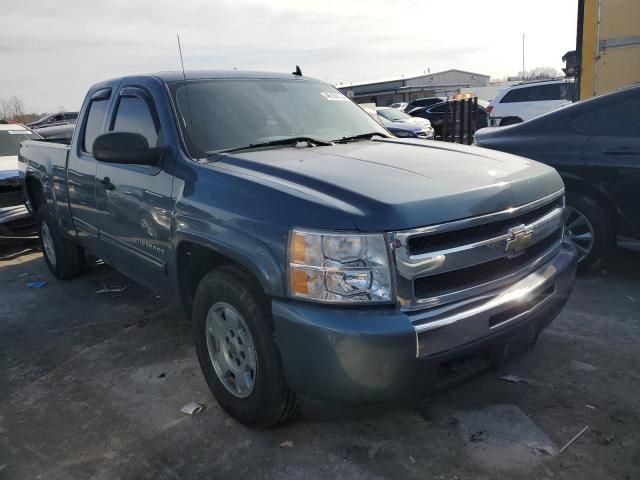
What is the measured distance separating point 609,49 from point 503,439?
6.55 m

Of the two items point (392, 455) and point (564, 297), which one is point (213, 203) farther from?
point (564, 297)

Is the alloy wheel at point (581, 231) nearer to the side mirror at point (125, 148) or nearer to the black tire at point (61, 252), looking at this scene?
the side mirror at point (125, 148)

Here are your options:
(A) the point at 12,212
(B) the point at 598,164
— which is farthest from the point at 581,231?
(A) the point at 12,212

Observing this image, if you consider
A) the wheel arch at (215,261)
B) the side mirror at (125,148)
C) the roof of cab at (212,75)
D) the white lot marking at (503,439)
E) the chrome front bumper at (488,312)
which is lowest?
the white lot marking at (503,439)

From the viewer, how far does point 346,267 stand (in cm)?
226

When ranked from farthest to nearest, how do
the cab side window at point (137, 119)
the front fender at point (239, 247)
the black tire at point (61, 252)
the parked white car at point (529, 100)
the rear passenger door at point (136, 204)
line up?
the parked white car at point (529, 100) → the black tire at point (61, 252) → the cab side window at point (137, 119) → the rear passenger door at point (136, 204) → the front fender at point (239, 247)

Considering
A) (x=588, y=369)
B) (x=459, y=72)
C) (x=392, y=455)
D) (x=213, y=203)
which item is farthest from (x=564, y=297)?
(x=459, y=72)

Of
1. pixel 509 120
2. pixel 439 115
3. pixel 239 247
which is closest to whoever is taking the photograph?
pixel 239 247

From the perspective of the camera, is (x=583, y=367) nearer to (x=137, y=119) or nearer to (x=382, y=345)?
(x=382, y=345)

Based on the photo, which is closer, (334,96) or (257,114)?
(257,114)

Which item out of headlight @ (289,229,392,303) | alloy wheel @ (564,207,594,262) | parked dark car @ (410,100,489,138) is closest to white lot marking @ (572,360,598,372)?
alloy wheel @ (564,207,594,262)

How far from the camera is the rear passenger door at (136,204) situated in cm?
328

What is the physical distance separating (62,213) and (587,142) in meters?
4.71

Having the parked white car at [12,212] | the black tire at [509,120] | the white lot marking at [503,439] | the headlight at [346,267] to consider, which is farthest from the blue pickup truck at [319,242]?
the black tire at [509,120]
